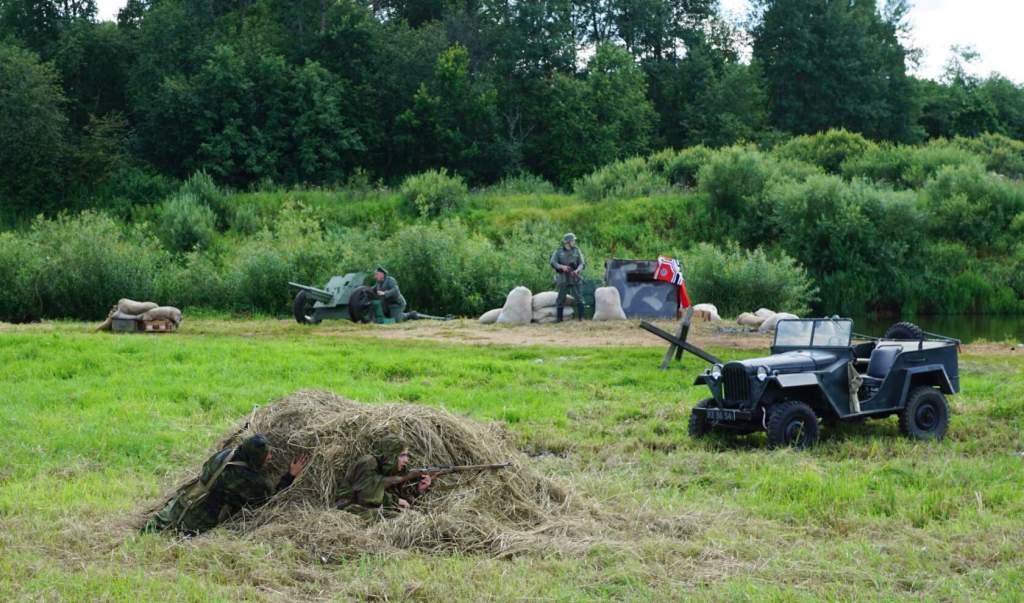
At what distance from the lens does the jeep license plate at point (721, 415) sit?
1417 centimetres

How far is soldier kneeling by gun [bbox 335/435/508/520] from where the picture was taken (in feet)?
34.3

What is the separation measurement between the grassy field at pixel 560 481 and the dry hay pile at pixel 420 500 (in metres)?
0.26

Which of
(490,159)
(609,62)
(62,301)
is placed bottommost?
(62,301)

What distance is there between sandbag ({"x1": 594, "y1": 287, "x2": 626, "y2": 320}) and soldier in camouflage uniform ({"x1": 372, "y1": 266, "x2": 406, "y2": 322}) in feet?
16.0

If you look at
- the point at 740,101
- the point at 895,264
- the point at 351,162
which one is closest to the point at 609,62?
the point at 740,101

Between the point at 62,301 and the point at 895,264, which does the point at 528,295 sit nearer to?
the point at 62,301

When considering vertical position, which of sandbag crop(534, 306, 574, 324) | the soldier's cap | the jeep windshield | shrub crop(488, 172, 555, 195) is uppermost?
shrub crop(488, 172, 555, 195)

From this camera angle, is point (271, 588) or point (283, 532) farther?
point (283, 532)

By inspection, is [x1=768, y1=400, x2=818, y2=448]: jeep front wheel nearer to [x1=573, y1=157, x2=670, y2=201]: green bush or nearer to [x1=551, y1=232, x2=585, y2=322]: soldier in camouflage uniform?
[x1=551, y1=232, x2=585, y2=322]: soldier in camouflage uniform

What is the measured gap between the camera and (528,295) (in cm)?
2914

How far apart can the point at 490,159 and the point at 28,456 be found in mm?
55933

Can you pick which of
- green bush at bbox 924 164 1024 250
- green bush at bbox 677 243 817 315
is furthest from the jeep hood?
green bush at bbox 924 164 1024 250

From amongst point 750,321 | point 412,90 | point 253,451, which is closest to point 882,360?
point 253,451

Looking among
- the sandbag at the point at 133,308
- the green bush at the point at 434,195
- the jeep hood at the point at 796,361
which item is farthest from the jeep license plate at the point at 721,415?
the green bush at the point at 434,195
